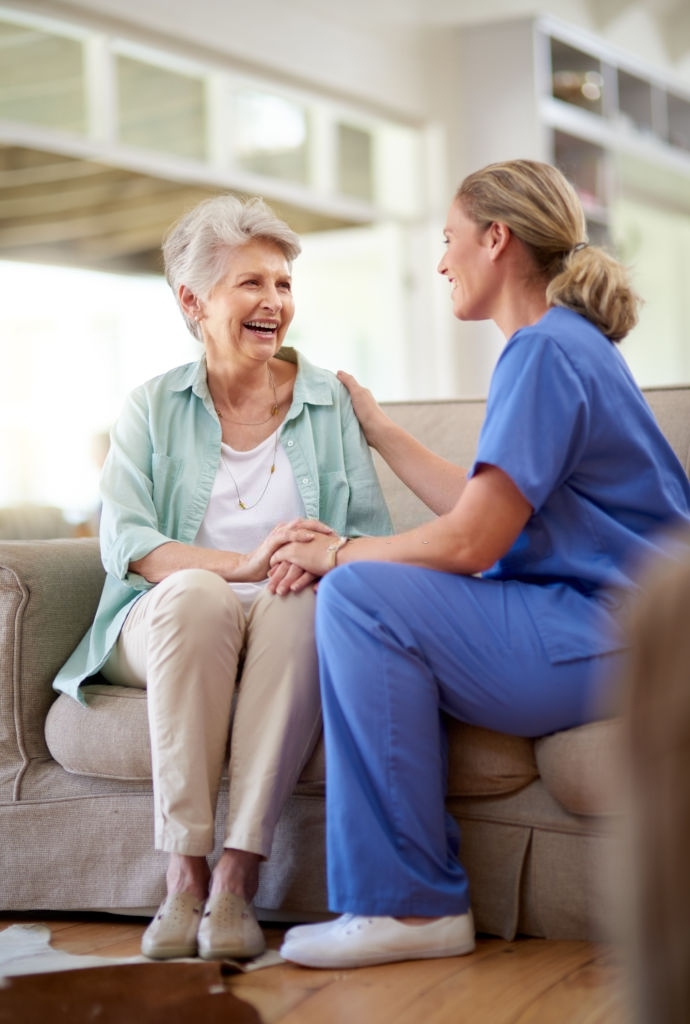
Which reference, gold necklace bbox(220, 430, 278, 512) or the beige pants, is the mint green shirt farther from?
the beige pants

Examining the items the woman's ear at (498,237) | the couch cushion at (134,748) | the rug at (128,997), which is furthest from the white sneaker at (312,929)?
the woman's ear at (498,237)

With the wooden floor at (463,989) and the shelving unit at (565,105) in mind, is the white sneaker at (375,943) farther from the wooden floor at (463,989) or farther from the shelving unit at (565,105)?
the shelving unit at (565,105)

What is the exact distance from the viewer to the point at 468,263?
201 centimetres

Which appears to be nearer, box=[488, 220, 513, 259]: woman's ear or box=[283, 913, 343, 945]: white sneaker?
box=[283, 913, 343, 945]: white sneaker

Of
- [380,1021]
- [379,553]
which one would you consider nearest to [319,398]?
[379,553]

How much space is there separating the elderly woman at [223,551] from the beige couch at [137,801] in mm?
79

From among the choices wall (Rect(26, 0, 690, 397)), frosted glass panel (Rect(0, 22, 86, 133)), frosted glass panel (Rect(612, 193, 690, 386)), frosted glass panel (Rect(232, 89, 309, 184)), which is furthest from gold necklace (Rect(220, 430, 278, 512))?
frosted glass panel (Rect(612, 193, 690, 386))

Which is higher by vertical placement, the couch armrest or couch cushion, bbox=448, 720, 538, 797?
the couch armrest

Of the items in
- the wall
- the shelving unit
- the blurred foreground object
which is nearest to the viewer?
the blurred foreground object

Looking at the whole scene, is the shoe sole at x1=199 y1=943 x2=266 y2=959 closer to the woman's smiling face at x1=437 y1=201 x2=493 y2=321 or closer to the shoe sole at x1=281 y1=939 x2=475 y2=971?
the shoe sole at x1=281 y1=939 x2=475 y2=971

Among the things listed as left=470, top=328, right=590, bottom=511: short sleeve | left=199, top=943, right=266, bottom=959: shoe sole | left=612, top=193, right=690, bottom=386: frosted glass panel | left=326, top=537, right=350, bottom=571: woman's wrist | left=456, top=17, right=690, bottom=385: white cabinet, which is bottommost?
left=199, top=943, right=266, bottom=959: shoe sole

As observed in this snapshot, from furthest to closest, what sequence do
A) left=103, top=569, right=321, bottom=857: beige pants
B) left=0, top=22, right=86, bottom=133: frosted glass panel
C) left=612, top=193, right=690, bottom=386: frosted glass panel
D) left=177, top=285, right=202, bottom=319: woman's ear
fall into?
1. left=612, top=193, right=690, bottom=386: frosted glass panel
2. left=0, top=22, right=86, bottom=133: frosted glass panel
3. left=177, top=285, right=202, bottom=319: woman's ear
4. left=103, top=569, right=321, bottom=857: beige pants

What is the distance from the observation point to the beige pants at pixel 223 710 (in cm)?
182

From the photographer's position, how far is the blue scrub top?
1.73 m
